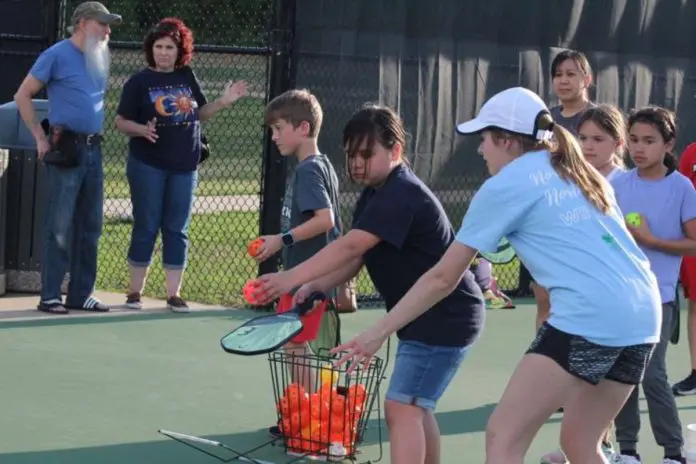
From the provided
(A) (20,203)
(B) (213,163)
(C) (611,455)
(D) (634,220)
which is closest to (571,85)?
(D) (634,220)

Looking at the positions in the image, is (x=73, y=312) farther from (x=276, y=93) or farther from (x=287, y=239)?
(x=287, y=239)

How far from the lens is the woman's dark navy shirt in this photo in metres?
5.05

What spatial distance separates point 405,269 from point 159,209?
450 centimetres

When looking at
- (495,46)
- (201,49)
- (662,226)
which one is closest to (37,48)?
(201,49)

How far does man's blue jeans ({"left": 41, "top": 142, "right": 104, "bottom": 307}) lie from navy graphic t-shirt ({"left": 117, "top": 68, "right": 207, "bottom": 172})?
0.31 meters

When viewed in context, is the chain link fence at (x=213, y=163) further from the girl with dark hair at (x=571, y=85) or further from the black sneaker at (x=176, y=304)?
the girl with dark hair at (x=571, y=85)

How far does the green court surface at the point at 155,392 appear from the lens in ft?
20.8

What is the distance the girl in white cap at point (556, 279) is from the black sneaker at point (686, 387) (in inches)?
132

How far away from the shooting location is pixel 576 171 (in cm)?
461

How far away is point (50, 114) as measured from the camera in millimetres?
9141

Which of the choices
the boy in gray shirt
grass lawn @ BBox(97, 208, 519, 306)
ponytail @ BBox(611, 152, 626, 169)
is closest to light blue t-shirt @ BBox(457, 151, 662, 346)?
the boy in gray shirt

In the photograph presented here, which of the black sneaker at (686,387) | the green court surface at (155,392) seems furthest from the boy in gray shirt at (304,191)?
the black sneaker at (686,387)

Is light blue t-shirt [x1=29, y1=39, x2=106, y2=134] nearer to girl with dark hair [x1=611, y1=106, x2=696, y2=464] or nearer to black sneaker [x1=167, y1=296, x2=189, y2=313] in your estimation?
black sneaker [x1=167, y1=296, x2=189, y2=313]

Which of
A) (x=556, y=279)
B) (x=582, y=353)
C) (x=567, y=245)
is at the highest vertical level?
(x=567, y=245)
